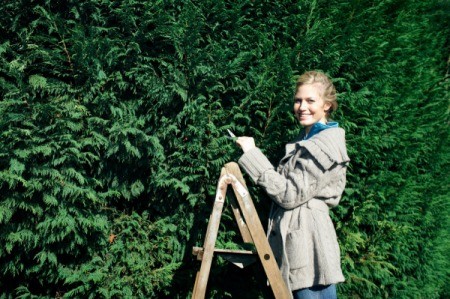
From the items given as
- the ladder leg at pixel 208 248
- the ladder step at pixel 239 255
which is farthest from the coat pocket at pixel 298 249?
the ladder leg at pixel 208 248

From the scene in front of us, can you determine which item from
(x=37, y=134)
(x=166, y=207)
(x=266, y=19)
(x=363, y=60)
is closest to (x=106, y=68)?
(x=37, y=134)

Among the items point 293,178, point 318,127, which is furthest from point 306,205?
point 318,127

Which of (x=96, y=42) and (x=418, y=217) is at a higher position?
(x=96, y=42)

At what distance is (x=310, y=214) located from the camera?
258 cm

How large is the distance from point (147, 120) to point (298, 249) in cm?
151

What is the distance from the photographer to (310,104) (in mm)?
2775

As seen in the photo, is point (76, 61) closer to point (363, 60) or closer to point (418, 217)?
point (363, 60)

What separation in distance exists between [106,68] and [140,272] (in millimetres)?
1586

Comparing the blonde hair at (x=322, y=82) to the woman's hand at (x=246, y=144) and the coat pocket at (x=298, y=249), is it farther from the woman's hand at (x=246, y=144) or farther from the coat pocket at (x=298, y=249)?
the coat pocket at (x=298, y=249)

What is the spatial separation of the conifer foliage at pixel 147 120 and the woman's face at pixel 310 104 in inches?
23.5

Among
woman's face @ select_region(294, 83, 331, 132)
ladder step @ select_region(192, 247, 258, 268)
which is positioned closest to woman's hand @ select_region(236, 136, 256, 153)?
woman's face @ select_region(294, 83, 331, 132)

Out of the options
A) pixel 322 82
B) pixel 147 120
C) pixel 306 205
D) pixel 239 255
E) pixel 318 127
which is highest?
pixel 322 82

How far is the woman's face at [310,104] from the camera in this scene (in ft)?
9.08

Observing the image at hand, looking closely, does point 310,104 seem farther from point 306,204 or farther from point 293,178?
point 306,204
